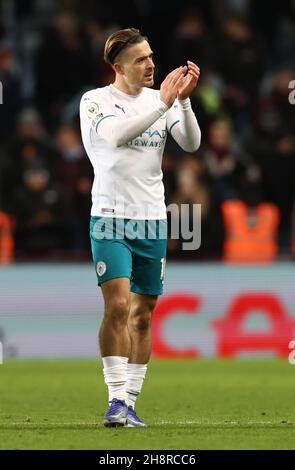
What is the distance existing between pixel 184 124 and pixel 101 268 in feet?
3.31

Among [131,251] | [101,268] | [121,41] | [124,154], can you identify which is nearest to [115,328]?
[101,268]

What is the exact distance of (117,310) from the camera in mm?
7898

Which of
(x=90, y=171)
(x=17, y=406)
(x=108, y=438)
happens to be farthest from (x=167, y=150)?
(x=108, y=438)

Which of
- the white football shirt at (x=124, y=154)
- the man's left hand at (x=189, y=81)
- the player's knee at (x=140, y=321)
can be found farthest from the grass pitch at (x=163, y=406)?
the man's left hand at (x=189, y=81)

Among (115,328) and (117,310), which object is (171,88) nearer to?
(117,310)

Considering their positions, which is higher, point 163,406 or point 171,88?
point 171,88

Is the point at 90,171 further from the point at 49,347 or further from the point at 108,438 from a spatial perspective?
the point at 108,438

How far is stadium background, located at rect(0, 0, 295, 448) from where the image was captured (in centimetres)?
1488

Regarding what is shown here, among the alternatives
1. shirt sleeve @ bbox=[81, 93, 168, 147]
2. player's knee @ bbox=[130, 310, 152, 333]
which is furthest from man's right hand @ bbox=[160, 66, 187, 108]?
player's knee @ bbox=[130, 310, 152, 333]

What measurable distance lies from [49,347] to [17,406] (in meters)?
5.24

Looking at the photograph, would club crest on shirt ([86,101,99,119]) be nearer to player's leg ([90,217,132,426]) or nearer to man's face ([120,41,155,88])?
man's face ([120,41,155,88])

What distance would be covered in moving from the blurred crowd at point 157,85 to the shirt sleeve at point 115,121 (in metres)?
6.70

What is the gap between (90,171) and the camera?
1530 cm

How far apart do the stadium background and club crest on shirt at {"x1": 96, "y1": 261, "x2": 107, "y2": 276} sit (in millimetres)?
5794
